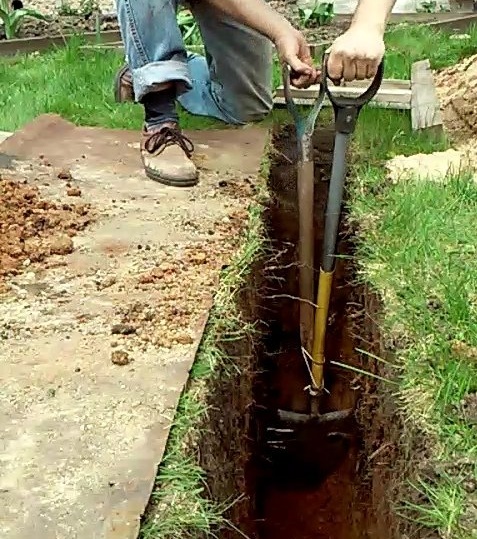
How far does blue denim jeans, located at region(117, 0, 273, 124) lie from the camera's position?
3.29 meters

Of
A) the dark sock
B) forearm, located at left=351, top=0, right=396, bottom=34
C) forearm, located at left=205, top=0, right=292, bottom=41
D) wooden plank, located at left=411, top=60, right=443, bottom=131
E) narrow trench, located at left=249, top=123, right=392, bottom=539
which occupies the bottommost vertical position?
narrow trench, located at left=249, top=123, right=392, bottom=539

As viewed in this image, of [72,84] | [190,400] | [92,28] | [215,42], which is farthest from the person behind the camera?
[92,28]

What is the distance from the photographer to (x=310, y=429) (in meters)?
3.25

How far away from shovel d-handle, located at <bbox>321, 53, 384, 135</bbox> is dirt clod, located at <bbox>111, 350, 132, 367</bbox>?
96cm

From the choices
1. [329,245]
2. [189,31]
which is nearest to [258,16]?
[329,245]

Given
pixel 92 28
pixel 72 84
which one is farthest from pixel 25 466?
pixel 92 28

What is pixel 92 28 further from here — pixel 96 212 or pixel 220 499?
pixel 220 499

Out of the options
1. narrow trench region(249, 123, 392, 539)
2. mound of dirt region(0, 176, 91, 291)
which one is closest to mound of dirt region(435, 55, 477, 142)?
narrow trench region(249, 123, 392, 539)

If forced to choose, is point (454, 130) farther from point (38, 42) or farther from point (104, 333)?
point (38, 42)

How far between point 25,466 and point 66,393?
10.3 inches

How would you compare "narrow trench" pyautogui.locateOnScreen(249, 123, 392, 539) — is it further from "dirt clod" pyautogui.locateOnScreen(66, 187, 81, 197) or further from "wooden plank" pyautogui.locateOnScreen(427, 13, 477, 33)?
"wooden plank" pyautogui.locateOnScreen(427, 13, 477, 33)

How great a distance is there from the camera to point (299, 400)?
3.49 metres

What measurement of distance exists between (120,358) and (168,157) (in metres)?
1.28

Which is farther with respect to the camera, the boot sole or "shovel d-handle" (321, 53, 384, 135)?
the boot sole
